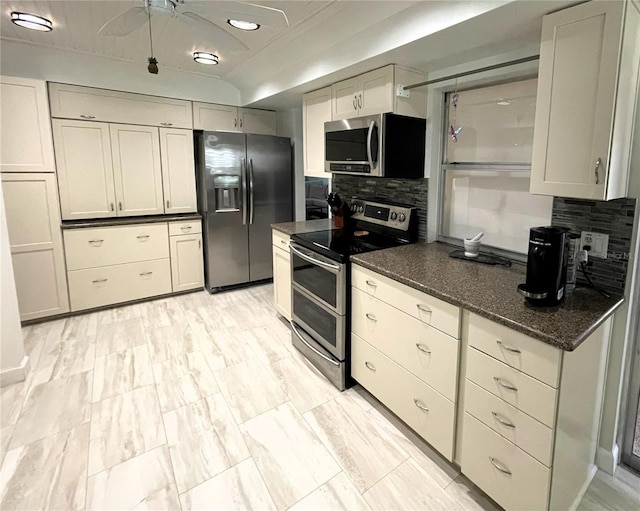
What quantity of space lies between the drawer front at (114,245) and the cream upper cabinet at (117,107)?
3.48 feet

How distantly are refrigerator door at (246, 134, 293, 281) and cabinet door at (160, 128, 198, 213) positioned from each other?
64cm

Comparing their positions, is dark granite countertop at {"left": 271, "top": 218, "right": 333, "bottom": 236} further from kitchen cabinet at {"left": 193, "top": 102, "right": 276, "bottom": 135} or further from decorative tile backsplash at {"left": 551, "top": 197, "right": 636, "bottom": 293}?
decorative tile backsplash at {"left": 551, "top": 197, "right": 636, "bottom": 293}

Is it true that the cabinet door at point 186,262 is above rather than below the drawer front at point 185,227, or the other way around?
below

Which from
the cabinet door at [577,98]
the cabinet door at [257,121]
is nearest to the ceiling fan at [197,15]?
the cabinet door at [577,98]

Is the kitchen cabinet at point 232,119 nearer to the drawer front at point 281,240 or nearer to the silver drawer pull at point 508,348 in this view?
the drawer front at point 281,240

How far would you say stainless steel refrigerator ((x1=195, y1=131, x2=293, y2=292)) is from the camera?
3.90m

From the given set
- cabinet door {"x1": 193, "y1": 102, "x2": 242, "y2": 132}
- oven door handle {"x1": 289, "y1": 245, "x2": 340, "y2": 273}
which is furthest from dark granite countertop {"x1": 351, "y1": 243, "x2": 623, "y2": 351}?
cabinet door {"x1": 193, "y1": 102, "x2": 242, "y2": 132}

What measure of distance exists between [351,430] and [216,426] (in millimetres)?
780

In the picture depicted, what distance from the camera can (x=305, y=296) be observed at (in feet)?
8.96

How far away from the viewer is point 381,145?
2.33 metres

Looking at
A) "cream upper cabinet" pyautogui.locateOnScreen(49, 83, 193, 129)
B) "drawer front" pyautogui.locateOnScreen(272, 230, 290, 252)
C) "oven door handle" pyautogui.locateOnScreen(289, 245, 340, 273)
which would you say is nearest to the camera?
"oven door handle" pyautogui.locateOnScreen(289, 245, 340, 273)

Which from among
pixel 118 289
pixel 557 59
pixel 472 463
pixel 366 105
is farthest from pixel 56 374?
pixel 557 59

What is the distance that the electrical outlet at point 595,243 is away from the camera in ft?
5.43

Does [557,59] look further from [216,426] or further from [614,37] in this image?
[216,426]
